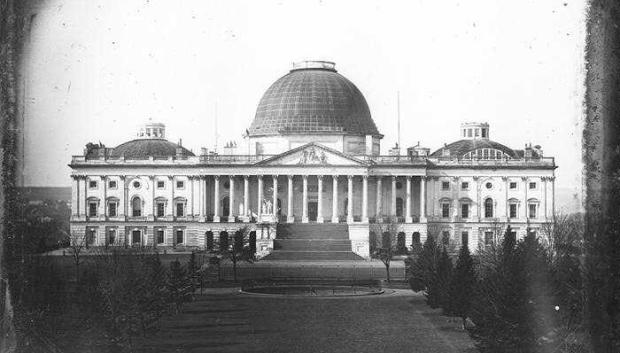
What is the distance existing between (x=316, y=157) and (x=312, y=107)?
9.10 m

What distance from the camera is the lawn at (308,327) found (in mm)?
30875

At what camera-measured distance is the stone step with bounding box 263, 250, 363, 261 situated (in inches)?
2831

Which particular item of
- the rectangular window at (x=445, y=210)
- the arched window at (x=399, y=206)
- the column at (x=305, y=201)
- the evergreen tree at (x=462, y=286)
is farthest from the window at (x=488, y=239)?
the column at (x=305, y=201)

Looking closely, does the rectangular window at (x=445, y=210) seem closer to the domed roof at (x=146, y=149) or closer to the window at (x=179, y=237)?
the window at (x=179, y=237)

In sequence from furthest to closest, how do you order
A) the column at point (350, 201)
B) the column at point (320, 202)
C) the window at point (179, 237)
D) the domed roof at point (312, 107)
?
the domed roof at point (312, 107) → the window at point (179, 237) → the column at point (320, 202) → the column at point (350, 201)

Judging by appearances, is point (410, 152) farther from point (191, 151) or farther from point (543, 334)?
point (543, 334)

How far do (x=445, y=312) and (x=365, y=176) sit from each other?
52.1 meters

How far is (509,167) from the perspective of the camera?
306 feet

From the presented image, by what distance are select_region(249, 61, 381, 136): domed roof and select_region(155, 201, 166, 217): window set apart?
12.6 m

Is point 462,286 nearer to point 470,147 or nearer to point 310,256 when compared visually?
point 310,256

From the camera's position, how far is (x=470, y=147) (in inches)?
3841

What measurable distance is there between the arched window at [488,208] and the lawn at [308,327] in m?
48.3

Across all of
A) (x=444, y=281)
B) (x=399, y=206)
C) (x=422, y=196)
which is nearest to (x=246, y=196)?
(x=399, y=206)

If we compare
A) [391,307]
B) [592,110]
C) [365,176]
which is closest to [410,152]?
[365,176]
